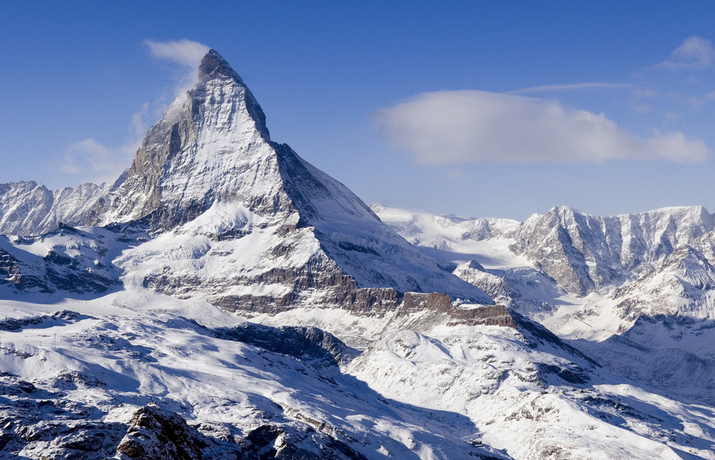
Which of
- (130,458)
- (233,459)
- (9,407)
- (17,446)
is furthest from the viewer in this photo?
(233,459)

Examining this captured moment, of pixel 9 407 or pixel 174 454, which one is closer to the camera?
pixel 174 454

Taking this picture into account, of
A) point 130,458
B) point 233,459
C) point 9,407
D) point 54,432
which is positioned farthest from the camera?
point 233,459

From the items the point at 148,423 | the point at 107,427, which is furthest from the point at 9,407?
the point at 148,423

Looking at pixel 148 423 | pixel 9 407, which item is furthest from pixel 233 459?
pixel 148 423

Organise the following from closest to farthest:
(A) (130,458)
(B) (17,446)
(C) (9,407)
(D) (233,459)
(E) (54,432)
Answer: (A) (130,458), (B) (17,446), (E) (54,432), (C) (9,407), (D) (233,459)

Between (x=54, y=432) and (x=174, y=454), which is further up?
(x=174, y=454)

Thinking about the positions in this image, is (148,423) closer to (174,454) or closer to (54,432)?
(174,454)

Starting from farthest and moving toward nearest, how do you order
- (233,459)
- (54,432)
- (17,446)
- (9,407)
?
(233,459) < (9,407) < (54,432) < (17,446)

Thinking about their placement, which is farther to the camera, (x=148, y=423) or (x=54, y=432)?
(x=54, y=432)

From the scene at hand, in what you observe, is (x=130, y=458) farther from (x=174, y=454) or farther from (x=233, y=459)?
(x=233, y=459)
